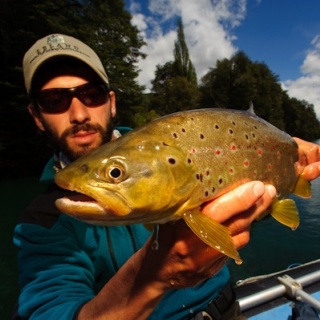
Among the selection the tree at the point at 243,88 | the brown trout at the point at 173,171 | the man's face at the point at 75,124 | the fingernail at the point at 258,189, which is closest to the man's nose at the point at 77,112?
the man's face at the point at 75,124

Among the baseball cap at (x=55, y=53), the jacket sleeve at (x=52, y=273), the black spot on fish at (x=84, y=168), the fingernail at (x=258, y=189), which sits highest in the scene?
the baseball cap at (x=55, y=53)

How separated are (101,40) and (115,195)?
80.3 feet

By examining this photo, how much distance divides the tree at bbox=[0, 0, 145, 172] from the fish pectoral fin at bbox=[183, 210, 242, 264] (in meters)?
21.3

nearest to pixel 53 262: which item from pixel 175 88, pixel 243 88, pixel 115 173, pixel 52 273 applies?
pixel 52 273

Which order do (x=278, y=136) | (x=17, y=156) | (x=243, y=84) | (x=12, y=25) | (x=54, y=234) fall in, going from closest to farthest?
1. (x=278, y=136)
2. (x=54, y=234)
3. (x=12, y=25)
4. (x=17, y=156)
5. (x=243, y=84)

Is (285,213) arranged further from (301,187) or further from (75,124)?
(75,124)

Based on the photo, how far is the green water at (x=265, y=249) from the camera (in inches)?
256

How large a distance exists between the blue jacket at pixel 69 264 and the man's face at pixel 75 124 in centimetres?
55

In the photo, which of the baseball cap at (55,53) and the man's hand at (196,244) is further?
the baseball cap at (55,53)

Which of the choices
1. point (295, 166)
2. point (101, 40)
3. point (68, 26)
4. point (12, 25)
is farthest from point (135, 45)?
point (295, 166)

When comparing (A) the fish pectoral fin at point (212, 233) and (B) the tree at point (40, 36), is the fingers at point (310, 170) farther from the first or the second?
(B) the tree at point (40, 36)

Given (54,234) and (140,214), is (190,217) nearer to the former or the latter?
(140,214)

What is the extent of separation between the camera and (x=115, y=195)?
1.44 metres

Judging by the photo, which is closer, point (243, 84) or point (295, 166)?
point (295, 166)
